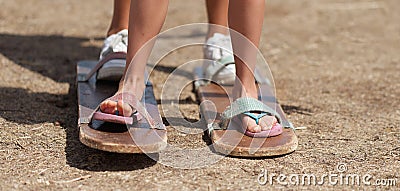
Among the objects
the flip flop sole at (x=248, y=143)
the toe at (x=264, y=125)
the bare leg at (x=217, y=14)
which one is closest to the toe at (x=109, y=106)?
the flip flop sole at (x=248, y=143)

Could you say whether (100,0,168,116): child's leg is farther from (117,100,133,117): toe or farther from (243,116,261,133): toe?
(243,116,261,133): toe

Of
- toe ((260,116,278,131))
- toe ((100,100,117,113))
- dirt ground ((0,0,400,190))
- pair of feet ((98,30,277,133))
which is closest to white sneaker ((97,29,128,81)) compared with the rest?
pair of feet ((98,30,277,133))

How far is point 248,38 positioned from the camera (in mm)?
2006

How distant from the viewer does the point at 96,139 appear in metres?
1.74

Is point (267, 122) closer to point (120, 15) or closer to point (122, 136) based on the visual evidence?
point (122, 136)

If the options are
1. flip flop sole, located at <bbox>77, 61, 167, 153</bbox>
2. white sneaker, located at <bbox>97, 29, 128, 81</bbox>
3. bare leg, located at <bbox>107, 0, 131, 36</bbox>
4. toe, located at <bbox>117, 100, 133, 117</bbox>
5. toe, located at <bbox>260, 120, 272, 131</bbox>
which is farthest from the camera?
bare leg, located at <bbox>107, 0, 131, 36</bbox>

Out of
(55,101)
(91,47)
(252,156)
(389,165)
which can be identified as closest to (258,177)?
(252,156)

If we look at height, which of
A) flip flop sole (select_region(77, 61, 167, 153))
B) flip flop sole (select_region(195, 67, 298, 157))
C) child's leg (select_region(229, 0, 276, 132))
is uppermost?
child's leg (select_region(229, 0, 276, 132))

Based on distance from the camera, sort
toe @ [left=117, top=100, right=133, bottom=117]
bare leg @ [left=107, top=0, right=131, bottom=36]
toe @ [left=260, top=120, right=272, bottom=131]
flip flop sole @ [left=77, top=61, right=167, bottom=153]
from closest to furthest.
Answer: flip flop sole @ [left=77, top=61, right=167, bottom=153]
toe @ [left=117, top=100, right=133, bottom=117]
toe @ [left=260, top=120, right=272, bottom=131]
bare leg @ [left=107, top=0, right=131, bottom=36]

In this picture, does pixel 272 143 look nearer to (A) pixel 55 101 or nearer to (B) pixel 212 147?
(B) pixel 212 147

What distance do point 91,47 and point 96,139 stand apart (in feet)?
4.85

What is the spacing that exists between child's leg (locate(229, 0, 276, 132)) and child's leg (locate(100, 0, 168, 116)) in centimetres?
22

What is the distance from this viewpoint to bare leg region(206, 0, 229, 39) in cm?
250

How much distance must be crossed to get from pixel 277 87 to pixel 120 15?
0.70 metres
